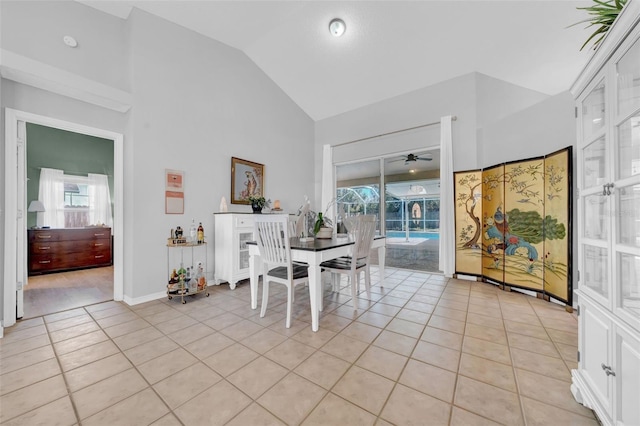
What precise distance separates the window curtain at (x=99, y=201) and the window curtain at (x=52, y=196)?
46cm

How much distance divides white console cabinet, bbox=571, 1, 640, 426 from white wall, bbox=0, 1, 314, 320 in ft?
12.7

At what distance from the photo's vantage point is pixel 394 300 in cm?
294

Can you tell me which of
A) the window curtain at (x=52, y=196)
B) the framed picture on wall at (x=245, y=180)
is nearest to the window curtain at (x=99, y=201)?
the window curtain at (x=52, y=196)

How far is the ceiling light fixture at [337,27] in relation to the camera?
A: 3.49 meters

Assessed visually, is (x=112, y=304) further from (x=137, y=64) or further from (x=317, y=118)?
(x=317, y=118)

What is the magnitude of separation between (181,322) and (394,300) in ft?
7.69

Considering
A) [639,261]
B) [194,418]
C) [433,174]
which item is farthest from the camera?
[433,174]

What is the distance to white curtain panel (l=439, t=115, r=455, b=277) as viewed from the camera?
13.0 feet

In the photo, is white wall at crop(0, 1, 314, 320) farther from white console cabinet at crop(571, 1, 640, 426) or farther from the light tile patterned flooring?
white console cabinet at crop(571, 1, 640, 426)

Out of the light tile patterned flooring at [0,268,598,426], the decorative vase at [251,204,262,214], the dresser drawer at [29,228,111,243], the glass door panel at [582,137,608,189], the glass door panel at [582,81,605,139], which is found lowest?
the light tile patterned flooring at [0,268,598,426]

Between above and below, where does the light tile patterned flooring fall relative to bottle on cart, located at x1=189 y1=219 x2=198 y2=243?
below

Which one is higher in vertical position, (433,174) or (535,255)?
(433,174)

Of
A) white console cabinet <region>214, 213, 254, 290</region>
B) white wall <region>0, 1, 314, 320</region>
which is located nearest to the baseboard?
white wall <region>0, 1, 314, 320</region>

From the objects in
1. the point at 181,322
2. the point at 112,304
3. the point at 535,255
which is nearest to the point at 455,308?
the point at 535,255
